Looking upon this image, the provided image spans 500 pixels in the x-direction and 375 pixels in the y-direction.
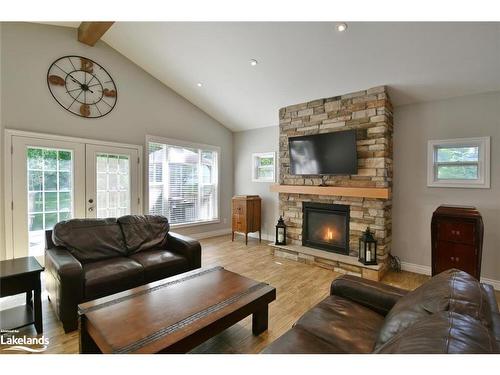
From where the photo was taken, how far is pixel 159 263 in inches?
107

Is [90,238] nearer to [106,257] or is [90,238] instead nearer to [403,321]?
[106,257]

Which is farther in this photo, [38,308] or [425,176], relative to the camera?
[425,176]

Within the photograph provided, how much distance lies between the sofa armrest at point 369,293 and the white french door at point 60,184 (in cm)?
393

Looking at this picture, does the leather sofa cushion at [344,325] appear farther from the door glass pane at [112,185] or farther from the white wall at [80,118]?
the white wall at [80,118]

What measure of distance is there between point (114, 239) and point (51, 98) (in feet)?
8.04

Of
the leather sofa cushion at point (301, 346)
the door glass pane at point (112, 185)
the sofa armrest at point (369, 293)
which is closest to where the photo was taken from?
the leather sofa cushion at point (301, 346)

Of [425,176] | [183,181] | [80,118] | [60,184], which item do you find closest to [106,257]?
[60,184]

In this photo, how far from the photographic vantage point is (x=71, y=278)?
2.10 meters

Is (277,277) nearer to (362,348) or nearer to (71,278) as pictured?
(362,348)

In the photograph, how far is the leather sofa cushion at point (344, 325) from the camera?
1.32 m

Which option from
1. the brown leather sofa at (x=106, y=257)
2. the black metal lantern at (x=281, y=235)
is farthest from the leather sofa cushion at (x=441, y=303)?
the black metal lantern at (x=281, y=235)

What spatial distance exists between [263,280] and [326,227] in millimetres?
1534

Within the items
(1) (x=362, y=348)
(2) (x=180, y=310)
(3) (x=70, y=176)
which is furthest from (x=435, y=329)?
(3) (x=70, y=176)
